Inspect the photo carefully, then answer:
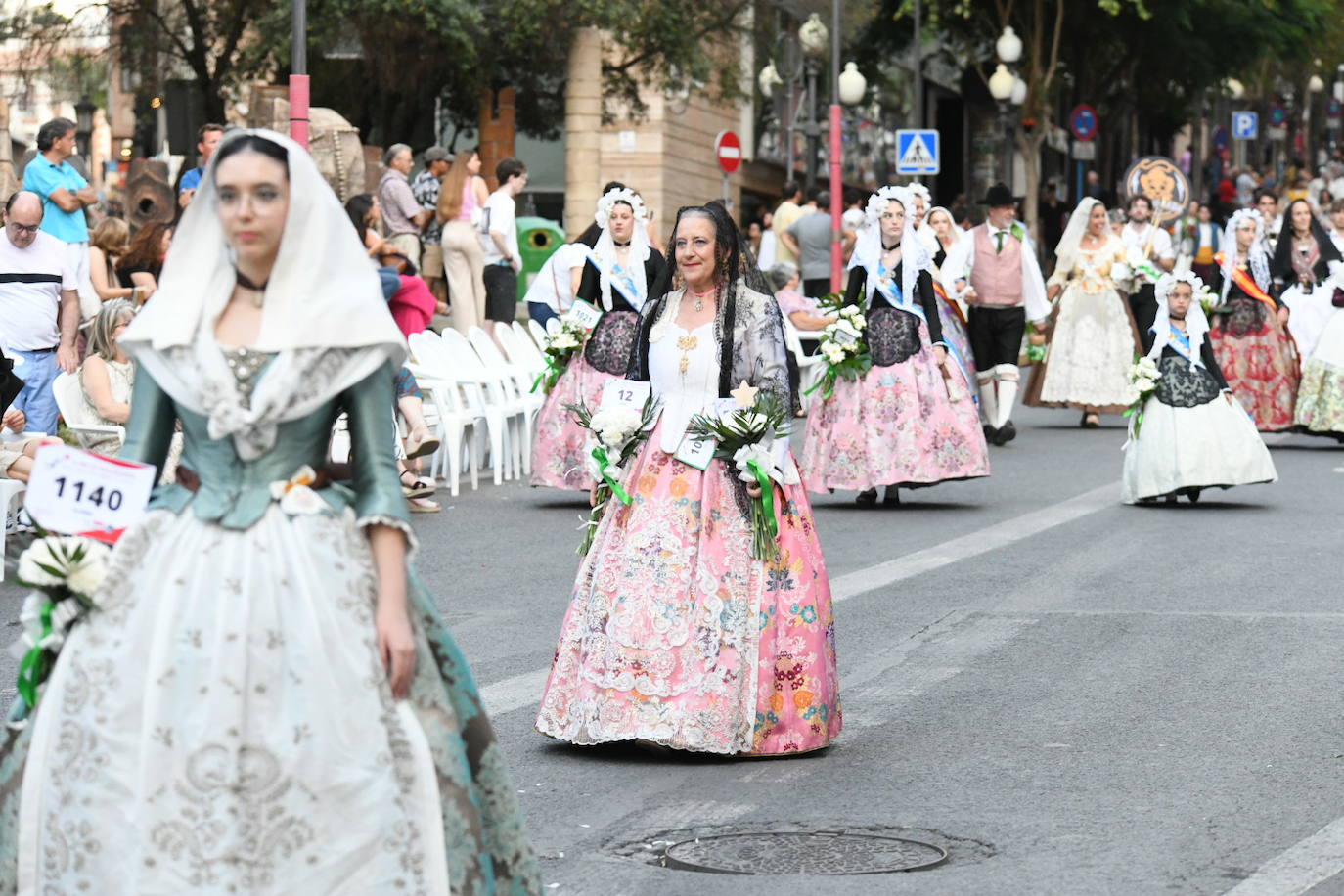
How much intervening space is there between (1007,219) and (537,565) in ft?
29.8

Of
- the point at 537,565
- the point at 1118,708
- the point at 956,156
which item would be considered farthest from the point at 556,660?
the point at 956,156

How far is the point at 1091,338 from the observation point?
21.8 meters

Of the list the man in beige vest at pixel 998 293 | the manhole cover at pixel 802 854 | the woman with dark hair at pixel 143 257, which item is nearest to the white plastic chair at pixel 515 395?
the woman with dark hair at pixel 143 257

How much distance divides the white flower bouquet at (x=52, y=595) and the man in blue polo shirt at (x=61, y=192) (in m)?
10.4

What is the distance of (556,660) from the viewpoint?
7.83m

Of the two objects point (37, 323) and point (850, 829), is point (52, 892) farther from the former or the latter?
point (37, 323)

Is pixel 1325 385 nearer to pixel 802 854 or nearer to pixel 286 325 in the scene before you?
pixel 802 854

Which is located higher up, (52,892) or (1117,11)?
(1117,11)

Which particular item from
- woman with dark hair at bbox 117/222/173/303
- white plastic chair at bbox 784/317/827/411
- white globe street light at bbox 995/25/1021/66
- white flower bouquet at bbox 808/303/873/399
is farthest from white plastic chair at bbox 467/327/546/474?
white globe street light at bbox 995/25/1021/66

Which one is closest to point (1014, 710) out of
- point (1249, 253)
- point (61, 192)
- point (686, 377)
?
point (686, 377)

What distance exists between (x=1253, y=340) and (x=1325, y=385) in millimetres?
1003

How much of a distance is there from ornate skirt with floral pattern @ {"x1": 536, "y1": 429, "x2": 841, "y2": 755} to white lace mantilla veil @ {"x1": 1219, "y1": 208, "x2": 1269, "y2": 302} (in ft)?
43.4

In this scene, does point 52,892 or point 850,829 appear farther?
point 850,829

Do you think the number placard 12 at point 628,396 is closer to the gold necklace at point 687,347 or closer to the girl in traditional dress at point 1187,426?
the gold necklace at point 687,347
